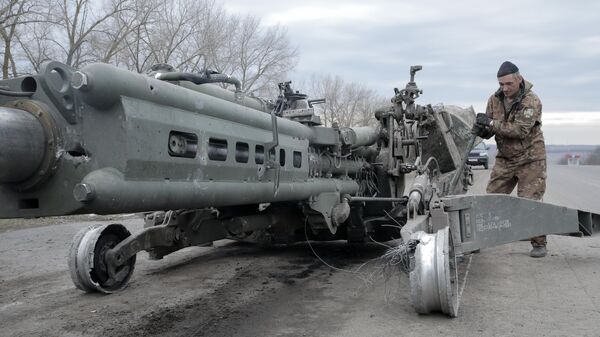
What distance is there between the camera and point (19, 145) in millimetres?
3062

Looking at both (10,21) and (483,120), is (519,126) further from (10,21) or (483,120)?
(10,21)

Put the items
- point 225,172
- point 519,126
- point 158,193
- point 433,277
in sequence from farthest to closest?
point 519,126 < point 433,277 < point 225,172 < point 158,193

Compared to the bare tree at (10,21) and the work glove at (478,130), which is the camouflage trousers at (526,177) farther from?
the bare tree at (10,21)

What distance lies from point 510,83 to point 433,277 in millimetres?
3435

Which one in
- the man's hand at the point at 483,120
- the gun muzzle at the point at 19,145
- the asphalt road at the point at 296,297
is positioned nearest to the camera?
the gun muzzle at the point at 19,145

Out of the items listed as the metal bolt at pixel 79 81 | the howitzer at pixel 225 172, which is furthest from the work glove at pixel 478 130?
the metal bolt at pixel 79 81

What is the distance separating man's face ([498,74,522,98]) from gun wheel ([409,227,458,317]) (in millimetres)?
3039

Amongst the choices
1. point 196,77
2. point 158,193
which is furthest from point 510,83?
point 158,193

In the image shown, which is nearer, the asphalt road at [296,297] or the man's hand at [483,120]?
the asphalt road at [296,297]

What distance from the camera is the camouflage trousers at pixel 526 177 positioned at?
709 centimetres

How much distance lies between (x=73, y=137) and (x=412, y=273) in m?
2.59

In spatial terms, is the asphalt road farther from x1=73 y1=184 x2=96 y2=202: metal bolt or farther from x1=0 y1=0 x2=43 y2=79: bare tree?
x1=0 y1=0 x2=43 y2=79: bare tree

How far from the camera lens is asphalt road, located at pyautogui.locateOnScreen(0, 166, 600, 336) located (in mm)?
4477

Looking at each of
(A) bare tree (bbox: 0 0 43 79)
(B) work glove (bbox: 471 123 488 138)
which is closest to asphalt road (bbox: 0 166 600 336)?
(B) work glove (bbox: 471 123 488 138)
